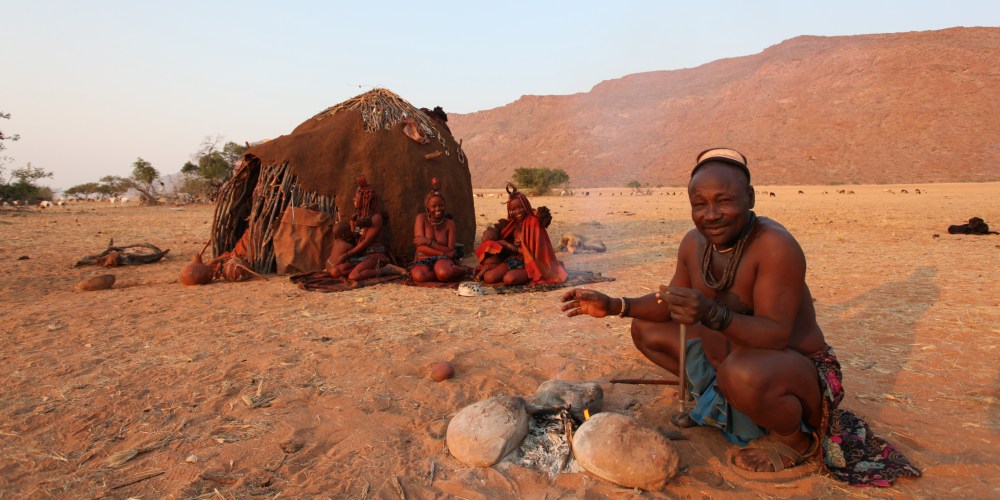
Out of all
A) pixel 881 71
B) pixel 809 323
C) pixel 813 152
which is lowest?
pixel 809 323

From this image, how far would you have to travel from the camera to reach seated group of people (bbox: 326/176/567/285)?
621 centimetres

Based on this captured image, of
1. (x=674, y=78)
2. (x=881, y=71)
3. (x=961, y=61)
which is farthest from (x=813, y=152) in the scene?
(x=674, y=78)

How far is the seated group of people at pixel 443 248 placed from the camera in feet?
20.4

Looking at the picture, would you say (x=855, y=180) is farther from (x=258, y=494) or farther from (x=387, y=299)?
(x=258, y=494)

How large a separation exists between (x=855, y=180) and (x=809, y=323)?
43764 mm

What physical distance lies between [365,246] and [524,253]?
2020 millimetres

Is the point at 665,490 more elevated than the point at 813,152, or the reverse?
the point at 813,152

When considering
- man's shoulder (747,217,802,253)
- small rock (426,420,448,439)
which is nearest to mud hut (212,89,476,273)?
small rock (426,420,448,439)

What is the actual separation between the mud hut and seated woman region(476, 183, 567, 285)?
5.68 ft

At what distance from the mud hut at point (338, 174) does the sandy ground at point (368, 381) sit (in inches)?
50.0

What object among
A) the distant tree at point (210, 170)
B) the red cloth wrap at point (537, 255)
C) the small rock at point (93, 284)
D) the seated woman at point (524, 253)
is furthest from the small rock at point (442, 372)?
the distant tree at point (210, 170)

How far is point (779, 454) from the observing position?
7.56 ft

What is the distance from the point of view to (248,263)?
7180 mm

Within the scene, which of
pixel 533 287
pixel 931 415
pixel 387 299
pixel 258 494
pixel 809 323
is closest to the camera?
pixel 258 494
